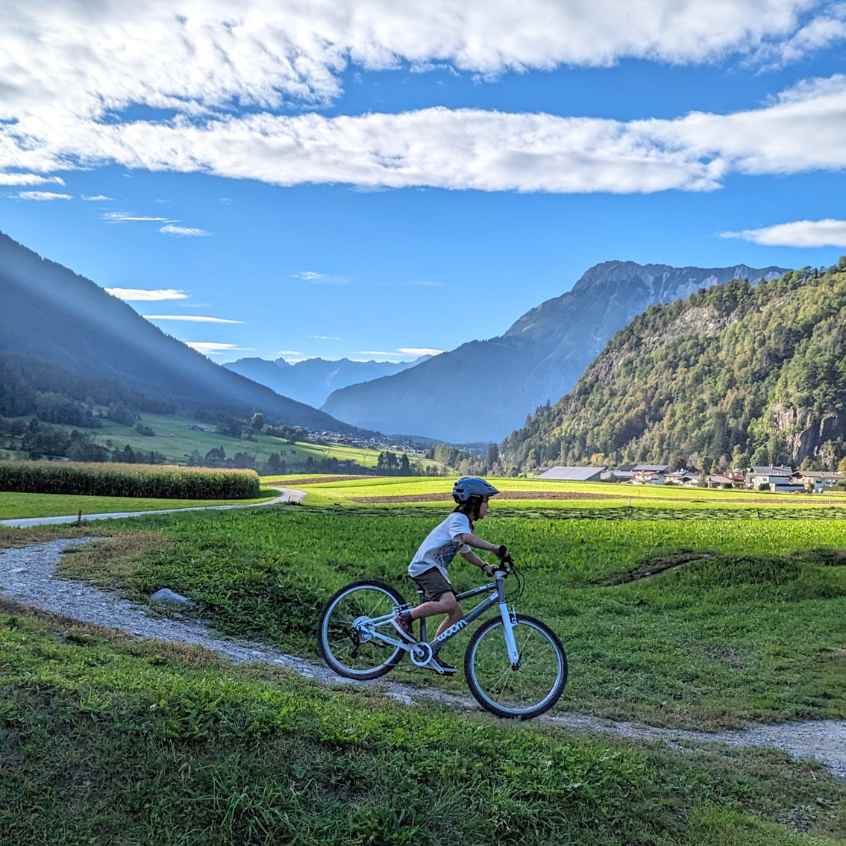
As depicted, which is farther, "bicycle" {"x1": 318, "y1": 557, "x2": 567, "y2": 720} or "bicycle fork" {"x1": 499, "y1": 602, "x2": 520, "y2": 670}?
"bicycle" {"x1": 318, "y1": 557, "x2": 567, "y2": 720}

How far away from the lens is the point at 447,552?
31.9 ft

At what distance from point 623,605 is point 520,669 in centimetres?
1499

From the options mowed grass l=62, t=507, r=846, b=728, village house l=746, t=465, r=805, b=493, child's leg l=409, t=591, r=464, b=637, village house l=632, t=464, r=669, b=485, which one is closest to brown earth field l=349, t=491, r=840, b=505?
mowed grass l=62, t=507, r=846, b=728

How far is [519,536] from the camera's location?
1597 inches

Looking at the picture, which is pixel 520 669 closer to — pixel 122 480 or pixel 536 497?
pixel 122 480

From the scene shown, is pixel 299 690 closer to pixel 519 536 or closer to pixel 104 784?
pixel 104 784

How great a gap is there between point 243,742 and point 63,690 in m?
1.81

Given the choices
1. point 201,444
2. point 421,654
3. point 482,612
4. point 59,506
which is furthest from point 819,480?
point 421,654

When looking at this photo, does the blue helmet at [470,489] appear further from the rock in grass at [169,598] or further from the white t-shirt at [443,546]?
the rock in grass at [169,598]

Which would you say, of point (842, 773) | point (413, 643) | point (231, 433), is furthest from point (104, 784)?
point (231, 433)

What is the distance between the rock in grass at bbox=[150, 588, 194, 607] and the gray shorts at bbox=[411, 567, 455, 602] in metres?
7.76

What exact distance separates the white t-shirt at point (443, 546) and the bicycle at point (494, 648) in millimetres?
563

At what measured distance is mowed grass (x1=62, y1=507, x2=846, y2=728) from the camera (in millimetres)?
13961

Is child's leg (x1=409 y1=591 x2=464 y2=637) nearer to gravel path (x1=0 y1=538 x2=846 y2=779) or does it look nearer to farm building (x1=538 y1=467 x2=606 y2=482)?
gravel path (x1=0 y1=538 x2=846 y2=779)
